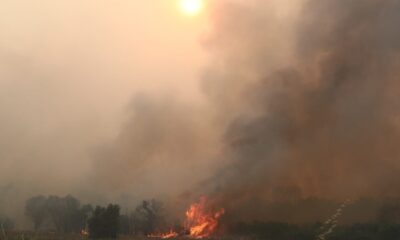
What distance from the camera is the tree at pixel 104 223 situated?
91562 millimetres

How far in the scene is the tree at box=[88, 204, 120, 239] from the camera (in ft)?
300

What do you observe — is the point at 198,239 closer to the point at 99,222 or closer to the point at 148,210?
the point at 99,222

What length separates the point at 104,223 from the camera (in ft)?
303

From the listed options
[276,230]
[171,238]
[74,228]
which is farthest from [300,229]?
[74,228]

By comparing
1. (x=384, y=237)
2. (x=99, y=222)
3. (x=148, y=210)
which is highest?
(x=148, y=210)

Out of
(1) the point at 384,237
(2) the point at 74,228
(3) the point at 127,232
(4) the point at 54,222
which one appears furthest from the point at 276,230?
(4) the point at 54,222

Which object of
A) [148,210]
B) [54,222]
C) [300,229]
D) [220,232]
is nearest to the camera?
[300,229]

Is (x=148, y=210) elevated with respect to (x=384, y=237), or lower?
elevated

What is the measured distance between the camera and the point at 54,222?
15412 cm

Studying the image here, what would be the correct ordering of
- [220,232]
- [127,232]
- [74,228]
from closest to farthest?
[220,232] → [127,232] → [74,228]

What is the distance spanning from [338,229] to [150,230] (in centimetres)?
5182

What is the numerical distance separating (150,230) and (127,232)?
5798mm

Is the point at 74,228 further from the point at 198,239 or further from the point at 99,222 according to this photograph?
the point at 198,239

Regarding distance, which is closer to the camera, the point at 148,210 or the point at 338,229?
the point at 338,229
